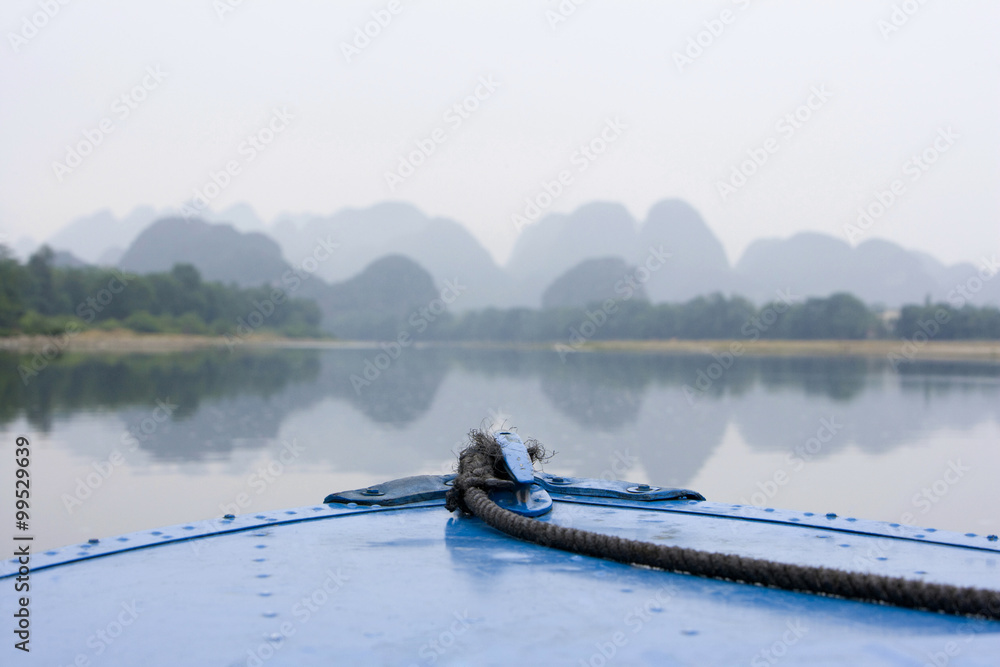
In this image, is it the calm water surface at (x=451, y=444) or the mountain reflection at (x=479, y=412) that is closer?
the calm water surface at (x=451, y=444)

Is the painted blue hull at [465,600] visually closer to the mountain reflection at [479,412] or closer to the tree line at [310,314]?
the mountain reflection at [479,412]

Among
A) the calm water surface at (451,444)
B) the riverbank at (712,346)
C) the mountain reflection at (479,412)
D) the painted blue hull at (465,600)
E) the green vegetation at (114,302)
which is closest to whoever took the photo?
the painted blue hull at (465,600)

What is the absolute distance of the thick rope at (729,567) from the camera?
160 centimetres

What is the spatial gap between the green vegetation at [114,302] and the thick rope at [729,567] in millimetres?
48658

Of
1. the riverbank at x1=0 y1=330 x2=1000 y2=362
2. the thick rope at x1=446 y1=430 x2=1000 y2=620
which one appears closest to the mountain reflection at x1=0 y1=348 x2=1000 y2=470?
the thick rope at x1=446 y1=430 x2=1000 y2=620

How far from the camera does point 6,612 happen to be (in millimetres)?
1677

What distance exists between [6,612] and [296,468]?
530 centimetres

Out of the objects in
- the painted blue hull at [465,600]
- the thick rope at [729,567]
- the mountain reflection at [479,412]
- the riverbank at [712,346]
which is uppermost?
the thick rope at [729,567]

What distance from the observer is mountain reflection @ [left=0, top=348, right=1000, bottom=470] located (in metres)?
8.05

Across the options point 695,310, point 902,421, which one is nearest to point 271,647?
point 902,421

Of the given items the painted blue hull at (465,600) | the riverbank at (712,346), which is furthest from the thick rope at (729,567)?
the riverbank at (712,346)

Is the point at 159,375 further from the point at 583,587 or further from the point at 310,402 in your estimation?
the point at 583,587

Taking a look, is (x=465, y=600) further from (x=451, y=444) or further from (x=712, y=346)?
(x=712, y=346)

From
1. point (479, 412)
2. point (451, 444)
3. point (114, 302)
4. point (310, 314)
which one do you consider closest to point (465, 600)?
point (451, 444)
